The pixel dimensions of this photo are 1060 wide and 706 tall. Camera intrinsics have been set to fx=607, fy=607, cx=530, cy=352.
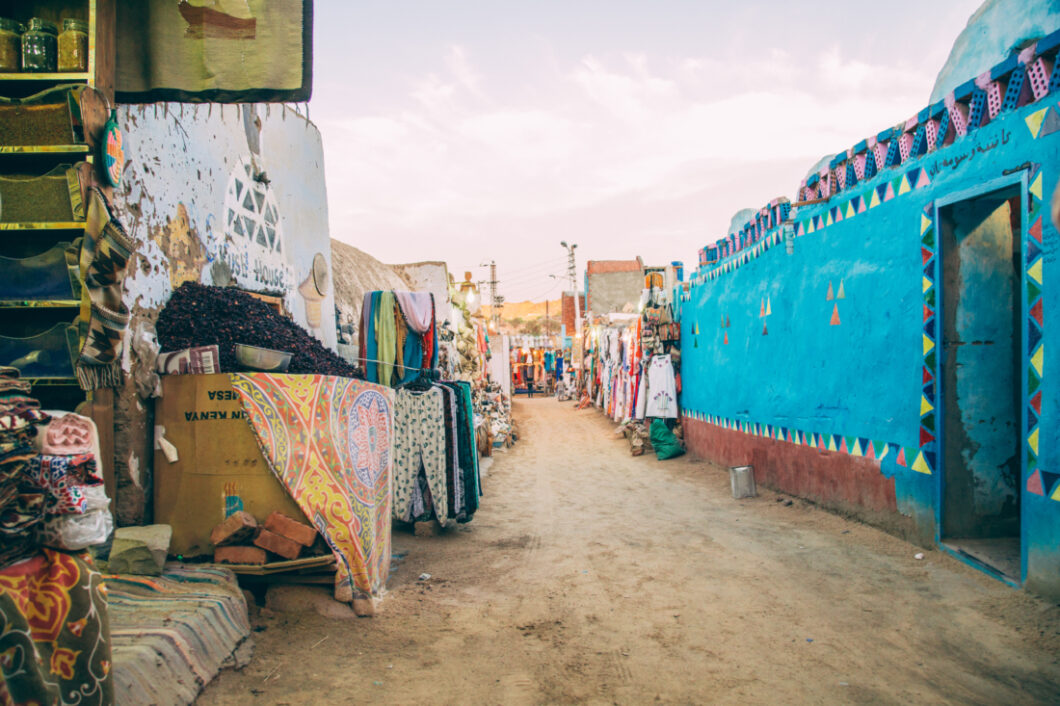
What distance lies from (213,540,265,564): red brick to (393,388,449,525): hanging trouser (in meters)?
2.32

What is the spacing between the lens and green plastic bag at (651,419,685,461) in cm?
1098

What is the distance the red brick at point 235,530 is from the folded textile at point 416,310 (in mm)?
3399

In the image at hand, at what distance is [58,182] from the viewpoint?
318 cm

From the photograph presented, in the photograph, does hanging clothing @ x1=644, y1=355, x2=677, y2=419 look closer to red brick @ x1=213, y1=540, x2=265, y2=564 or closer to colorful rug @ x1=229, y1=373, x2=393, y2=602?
colorful rug @ x1=229, y1=373, x2=393, y2=602

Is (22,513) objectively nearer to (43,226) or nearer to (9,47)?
(43,226)

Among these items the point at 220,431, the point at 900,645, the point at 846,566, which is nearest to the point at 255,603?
the point at 220,431

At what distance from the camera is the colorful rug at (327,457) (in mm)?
3670

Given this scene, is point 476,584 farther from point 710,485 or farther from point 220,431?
point 710,485

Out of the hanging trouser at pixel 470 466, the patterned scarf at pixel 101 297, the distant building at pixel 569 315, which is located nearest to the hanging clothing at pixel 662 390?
the hanging trouser at pixel 470 466

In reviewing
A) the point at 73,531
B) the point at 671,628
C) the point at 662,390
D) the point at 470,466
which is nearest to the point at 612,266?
the point at 662,390

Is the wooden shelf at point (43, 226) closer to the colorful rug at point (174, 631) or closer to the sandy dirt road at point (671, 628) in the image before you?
the colorful rug at point (174, 631)

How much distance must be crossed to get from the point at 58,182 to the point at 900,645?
519 cm

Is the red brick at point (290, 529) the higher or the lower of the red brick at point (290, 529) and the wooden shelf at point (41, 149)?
the lower

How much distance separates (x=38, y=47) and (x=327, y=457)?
2.76 m
